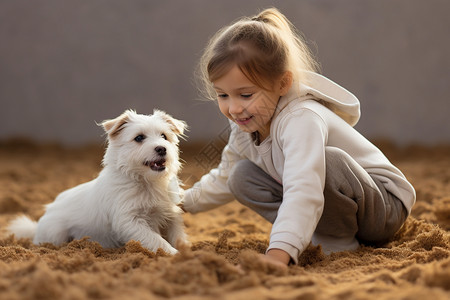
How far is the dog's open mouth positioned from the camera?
7.03 ft

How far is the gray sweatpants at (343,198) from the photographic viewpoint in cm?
188

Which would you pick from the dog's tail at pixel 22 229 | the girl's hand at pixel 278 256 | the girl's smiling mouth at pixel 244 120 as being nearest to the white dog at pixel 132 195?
the dog's tail at pixel 22 229

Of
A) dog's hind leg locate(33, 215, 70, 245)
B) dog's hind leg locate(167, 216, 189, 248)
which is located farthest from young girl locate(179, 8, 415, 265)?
dog's hind leg locate(33, 215, 70, 245)

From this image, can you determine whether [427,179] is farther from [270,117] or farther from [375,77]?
[375,77]

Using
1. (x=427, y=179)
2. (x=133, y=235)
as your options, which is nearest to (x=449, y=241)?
(x=133, y=235)

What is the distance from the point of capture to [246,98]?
191 centimetres

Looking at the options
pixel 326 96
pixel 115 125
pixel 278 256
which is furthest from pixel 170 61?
pixel 278 256

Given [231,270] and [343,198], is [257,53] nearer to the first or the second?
[343,198]

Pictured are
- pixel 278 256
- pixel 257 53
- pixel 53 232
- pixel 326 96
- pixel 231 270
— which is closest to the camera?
pixel 231 270

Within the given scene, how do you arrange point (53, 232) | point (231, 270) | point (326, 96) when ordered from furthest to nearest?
point (53, 232) < point (326, 96) < point (231, 270)

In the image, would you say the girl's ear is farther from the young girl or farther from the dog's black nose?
the dog's black nose

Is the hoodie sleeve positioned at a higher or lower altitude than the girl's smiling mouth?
lower

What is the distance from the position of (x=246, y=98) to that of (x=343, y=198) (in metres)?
0.54

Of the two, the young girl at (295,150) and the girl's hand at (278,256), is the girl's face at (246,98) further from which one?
the girl's hand at (278,256)
